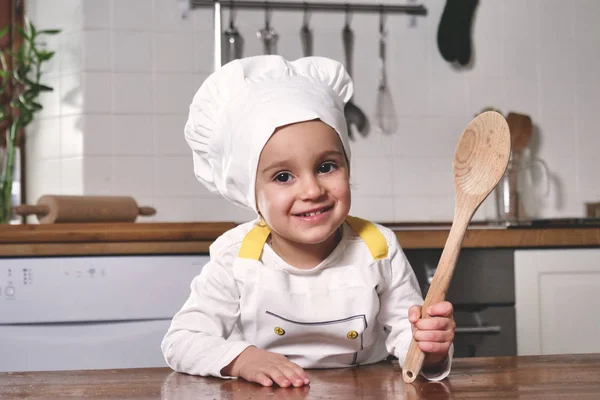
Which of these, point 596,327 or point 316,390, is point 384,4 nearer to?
point 596,327

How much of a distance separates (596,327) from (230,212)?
107 centimetres

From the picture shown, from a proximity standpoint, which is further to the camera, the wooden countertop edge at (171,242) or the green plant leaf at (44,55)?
the green plant leaf at (44,55)

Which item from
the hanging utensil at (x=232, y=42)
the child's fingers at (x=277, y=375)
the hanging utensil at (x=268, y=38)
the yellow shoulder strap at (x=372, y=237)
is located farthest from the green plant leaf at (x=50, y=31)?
the child's fingers at (x=277, y=375)

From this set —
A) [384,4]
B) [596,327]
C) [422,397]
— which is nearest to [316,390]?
[422,397]

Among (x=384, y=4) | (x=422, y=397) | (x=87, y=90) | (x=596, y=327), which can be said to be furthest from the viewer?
(x=384, y=4)

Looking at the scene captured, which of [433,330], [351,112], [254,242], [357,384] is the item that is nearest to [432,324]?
[433,330]

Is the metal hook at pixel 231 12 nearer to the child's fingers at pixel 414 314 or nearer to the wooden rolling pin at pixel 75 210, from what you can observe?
the wooden rolling pin at pixel 75 210

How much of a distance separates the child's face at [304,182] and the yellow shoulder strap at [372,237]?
0.32 feet

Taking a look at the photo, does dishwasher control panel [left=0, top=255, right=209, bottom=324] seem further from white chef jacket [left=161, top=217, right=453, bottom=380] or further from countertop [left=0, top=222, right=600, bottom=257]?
white chef jacket [left=161, top=217, right=453, bottom=380]

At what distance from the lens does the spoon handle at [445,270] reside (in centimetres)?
73

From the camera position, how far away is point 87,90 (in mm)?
2318

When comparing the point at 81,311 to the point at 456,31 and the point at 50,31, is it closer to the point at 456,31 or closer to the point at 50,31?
the point at 50,31

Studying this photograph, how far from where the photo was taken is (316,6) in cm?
243

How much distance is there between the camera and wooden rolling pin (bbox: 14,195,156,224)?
1857 millimetres
